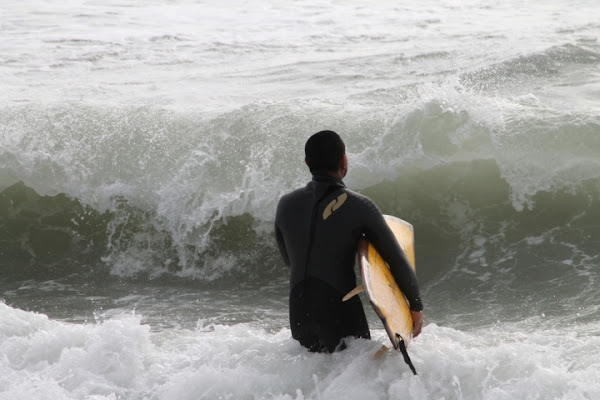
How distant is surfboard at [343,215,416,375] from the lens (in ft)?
10.7

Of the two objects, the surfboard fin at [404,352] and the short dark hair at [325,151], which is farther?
the short dark hair at [325,151]

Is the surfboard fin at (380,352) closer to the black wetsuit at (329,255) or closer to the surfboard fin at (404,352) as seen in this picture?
the black wetsuit at (329,255)

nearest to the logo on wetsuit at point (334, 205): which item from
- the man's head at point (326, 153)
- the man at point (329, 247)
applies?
the man at point (329, 247)

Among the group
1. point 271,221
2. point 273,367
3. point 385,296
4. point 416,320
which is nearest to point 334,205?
point 385,296

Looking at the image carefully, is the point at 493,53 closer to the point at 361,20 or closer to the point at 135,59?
the point at 361,20

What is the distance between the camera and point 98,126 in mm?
8406

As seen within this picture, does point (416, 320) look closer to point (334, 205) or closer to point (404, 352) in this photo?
point (404, 352)

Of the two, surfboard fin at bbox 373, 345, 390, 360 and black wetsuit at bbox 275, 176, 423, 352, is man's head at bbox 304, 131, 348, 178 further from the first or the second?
surfboard fin at bbox 373, 345, 390, 360

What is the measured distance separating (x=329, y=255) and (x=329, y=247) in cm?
4

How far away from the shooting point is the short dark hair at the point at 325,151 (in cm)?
337

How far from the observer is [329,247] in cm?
342

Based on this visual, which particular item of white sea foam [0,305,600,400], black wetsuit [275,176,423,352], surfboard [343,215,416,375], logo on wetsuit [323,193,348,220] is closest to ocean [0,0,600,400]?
white sea foam [0,305,600,400]

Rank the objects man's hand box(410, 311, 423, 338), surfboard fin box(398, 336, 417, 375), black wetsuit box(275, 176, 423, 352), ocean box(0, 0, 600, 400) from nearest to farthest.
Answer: surfboard fin box(398, 336, 417, 375), black wetsuit box(275, 176, 423, 352), man's hand box(410, 311, 423, 338), ocean box(0, 0, 600, 400)

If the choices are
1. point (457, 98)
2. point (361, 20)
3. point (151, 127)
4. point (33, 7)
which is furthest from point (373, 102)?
point (33, 7)
